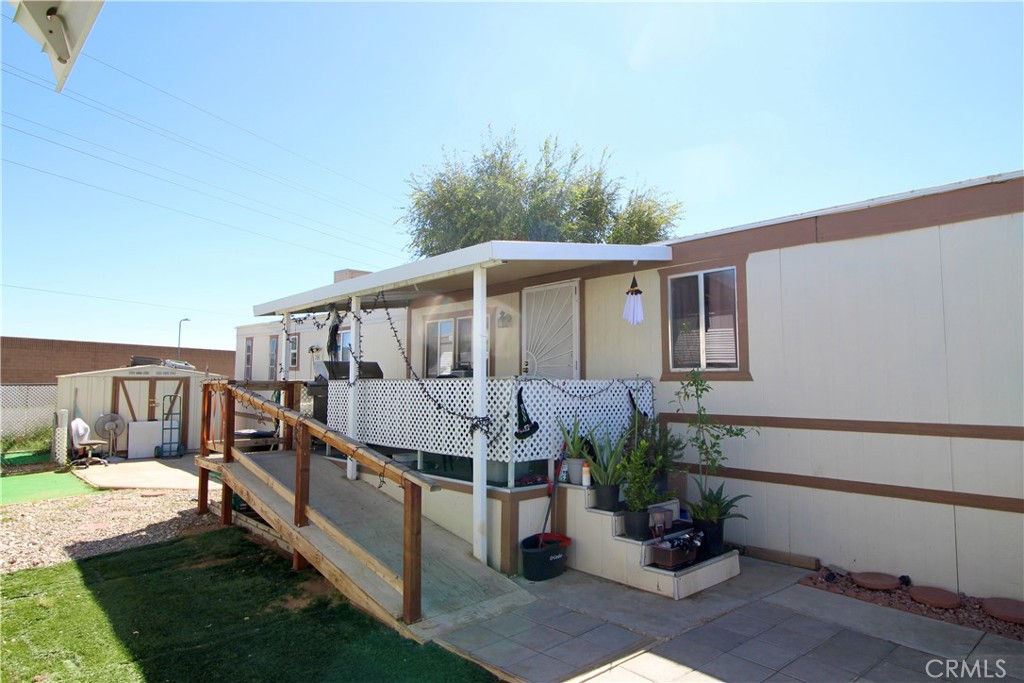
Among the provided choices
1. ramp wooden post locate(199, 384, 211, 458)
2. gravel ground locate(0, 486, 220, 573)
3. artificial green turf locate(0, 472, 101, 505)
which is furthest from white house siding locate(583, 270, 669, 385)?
artificial green turf locate(0, 472, 101, 505)

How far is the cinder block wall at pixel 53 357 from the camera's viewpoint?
2334 centimetres

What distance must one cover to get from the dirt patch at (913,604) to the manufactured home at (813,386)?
222 mm

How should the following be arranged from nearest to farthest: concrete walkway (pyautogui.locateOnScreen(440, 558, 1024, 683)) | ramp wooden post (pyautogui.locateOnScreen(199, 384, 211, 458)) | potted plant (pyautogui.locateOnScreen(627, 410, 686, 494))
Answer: concrete walkway (pyautogui.locateOnScreen(440, 558, 1024, 683)), potted plant (pyautogui.locateOnScreen(627, 410, 686, 494)), ramp wooden post (pyautogui.locateOnScreen(199, 384, 211, 458))

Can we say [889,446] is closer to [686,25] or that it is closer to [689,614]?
[689,614]

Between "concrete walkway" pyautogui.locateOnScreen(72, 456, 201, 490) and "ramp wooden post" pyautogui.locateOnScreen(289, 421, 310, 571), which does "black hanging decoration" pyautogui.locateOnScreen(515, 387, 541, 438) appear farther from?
"concrete walkway" pyautogui.locateOnScreen(72, 456, 201, 490)

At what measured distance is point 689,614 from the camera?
183 inches

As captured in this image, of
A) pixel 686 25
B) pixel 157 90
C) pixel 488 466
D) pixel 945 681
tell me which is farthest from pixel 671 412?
pixel 157 90

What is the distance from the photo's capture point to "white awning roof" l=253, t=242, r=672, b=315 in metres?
5.68

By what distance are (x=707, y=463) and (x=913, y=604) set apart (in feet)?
7.13

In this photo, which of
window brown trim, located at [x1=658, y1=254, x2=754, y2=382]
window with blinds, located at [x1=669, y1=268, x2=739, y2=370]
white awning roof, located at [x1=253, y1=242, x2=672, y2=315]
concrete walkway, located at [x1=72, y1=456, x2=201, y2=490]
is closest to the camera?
white awning roof, located at [x1=253, y1=242, x2=672, y2=315]

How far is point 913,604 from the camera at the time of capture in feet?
15.9

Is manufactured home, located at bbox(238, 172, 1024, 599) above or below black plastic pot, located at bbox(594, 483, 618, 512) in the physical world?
above

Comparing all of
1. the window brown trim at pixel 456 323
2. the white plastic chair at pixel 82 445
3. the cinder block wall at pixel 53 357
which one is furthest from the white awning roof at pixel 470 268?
the cinder block wall at pixel 53 357

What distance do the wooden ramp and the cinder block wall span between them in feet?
61.0
